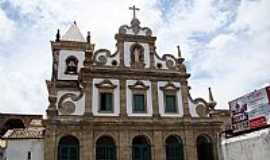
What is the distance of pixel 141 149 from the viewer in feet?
73.7

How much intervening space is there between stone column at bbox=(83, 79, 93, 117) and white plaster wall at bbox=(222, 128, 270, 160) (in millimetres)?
10255

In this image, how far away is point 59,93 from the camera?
83.7 ft

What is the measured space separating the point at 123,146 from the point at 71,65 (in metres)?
9.93

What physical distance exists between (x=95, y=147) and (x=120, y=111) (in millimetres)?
3083

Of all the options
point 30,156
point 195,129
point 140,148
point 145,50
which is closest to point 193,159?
point 195,129

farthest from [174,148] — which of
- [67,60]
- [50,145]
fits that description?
[67,60]

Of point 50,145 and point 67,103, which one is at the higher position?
point 67,103

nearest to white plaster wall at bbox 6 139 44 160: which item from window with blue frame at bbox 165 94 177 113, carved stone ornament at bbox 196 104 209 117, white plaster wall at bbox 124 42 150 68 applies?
white plaster wall at bbox 124 42 150 68

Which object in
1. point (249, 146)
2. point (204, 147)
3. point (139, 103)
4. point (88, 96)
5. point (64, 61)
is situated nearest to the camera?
point (249, 146)

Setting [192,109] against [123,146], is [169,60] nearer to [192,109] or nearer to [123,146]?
[192,109]

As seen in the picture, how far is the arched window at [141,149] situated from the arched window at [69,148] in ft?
12.9

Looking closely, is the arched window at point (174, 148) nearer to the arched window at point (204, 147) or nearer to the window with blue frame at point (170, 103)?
the arched window at point (204, 147)

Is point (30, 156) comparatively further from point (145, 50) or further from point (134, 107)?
point (145, 50)

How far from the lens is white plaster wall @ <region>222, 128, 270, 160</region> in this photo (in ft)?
40.4
